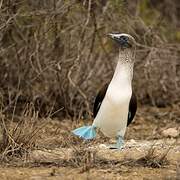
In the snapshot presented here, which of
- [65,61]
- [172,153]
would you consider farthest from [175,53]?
[172,153]

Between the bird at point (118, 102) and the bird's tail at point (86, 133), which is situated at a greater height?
the bird at point (118, 102)

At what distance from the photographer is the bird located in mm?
5832

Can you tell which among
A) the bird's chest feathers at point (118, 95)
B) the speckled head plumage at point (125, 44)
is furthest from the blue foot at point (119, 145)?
the speckled head plumage at point (125, 44)

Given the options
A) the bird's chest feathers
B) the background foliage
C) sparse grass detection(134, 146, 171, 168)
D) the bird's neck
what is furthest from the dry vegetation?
sparse grass detection(134, 146, 171, 168)

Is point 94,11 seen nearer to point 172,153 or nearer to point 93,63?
point 93,63

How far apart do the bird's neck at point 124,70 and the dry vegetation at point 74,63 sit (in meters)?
0.98

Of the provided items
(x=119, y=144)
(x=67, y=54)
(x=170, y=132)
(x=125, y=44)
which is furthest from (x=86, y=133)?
(x=67, y=54)

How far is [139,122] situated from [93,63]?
1039 mm

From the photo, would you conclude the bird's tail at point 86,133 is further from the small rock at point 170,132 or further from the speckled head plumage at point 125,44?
the small rock at point 170,132

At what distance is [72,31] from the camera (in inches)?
316

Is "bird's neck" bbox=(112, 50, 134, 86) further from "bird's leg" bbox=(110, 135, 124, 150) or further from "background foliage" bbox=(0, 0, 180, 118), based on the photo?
"background foliage" bbox=(0, 0, 180, 118)

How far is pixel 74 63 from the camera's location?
777 centimetres

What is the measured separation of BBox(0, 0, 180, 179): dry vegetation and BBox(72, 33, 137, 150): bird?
55 cm

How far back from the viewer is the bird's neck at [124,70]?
5.85 m
